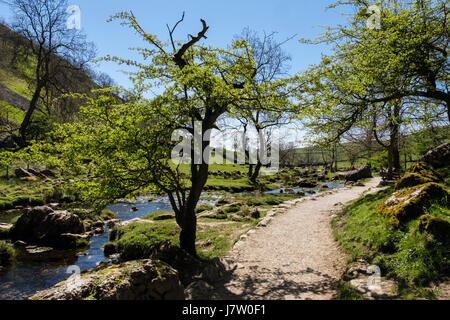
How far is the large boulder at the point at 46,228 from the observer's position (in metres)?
13.1

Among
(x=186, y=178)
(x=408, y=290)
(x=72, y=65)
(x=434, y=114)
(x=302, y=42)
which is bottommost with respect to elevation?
(x=408, y=290)

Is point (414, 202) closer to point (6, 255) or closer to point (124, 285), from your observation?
point (124, 285)

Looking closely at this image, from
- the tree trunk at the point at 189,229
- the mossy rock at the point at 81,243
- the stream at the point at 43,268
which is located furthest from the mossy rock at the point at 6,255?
the tree trunk at the point at 189,229

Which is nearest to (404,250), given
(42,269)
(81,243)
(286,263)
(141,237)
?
(286,263)

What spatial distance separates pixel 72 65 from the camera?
1270 inches

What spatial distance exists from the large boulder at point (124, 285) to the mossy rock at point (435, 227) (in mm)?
5911

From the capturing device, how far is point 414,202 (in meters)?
7.56

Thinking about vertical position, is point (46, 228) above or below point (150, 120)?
below

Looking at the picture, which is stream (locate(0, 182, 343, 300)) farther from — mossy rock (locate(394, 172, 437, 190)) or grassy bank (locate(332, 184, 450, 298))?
mossy rock (locate(394, 172, 437, 190))

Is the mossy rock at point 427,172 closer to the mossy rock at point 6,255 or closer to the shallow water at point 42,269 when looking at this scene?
the shallow water at point 42,269

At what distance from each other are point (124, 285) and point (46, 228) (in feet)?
38.0
